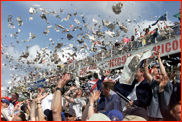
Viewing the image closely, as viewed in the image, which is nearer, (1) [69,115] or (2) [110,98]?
(1) [69,115]

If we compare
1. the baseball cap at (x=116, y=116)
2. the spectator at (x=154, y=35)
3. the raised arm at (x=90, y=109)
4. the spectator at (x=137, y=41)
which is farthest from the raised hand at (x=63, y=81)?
the spectator at (x=137, y=41)

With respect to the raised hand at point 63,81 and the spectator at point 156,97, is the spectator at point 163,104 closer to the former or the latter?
the spectator at point 156,97

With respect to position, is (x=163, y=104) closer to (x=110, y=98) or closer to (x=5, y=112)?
(x=110, y=98)

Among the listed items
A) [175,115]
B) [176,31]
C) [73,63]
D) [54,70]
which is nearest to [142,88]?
[175,115]

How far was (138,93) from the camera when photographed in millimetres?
→ 3084

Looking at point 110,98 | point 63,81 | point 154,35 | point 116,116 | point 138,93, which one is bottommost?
point 116,116

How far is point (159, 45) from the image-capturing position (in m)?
9.45

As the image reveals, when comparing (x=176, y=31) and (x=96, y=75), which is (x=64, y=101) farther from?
(x=176, y=31)

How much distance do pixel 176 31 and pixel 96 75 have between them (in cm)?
632

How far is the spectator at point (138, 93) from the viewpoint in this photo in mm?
2774

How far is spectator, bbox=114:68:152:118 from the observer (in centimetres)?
277

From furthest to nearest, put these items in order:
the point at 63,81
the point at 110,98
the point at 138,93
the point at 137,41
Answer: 1. the point at 137,41
2. the point at 110,98
3. the point at 138,93
4. the point at 63,81

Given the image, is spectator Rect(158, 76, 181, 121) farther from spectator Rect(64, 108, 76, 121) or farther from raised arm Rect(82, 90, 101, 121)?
spectator Rect(64, 108, 76, 121)

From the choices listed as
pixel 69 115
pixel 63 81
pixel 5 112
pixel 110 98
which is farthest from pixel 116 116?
pixel 5 112
